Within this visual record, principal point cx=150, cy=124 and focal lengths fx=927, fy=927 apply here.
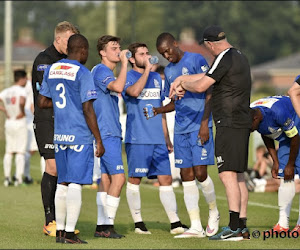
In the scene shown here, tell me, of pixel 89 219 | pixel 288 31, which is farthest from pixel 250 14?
pixel 89 219

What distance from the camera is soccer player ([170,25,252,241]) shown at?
969 centimetres

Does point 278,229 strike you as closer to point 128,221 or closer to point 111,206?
point 111,206

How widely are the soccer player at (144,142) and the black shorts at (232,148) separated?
1.35 m

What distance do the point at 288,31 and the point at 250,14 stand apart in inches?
261

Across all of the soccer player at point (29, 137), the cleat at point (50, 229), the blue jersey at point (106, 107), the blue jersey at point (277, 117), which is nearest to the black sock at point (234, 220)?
the blue jersey at point (277, 117)

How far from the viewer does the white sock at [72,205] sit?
9508 millimetres

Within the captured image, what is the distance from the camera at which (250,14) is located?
357ft

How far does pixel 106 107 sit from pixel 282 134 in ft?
6.86

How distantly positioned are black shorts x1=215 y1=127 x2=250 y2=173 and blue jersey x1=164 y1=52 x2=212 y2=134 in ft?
2.75

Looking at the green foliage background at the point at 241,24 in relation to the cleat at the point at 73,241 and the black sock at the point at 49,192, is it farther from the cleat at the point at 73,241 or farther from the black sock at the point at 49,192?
the cleat at the point at 73,241

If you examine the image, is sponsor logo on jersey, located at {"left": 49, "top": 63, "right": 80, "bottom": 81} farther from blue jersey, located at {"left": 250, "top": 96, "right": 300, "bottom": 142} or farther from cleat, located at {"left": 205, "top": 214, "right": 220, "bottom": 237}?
cleat, located at {"left": 205, "top": 214, "right": 220, "bottom": 237}

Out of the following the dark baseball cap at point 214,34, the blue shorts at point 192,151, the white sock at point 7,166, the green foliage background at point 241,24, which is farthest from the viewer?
the green foliage background at point 241,24

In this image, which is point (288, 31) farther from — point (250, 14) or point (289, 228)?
point (289, 228)

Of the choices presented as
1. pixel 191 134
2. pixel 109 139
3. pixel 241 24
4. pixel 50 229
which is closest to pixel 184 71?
pixel 191 134
